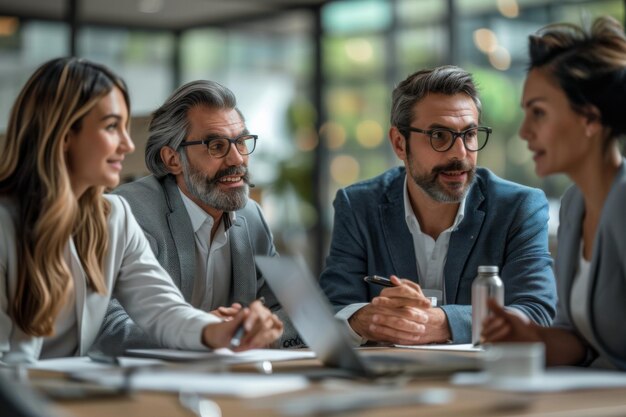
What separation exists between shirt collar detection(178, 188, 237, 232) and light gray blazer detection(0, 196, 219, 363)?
0.61m

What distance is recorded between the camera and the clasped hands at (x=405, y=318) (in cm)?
261

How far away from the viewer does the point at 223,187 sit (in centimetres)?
318

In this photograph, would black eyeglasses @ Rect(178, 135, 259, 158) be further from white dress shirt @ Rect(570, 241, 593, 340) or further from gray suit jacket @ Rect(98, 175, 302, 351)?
white dress shirt @ Rect(570, 241, 593, 340)

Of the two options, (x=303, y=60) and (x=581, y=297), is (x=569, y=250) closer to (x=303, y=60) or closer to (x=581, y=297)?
(x=581, y=297)

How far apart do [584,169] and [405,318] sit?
0.66 m

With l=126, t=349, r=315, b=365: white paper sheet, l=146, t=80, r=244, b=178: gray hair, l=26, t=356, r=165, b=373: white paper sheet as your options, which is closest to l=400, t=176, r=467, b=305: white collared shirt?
l=146, t=80, r=244, b=178: gray hair

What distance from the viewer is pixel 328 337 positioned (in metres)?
1.91

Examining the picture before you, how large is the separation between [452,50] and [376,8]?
0.95m

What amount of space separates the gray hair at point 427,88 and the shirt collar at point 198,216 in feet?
2.15

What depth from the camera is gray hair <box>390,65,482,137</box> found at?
3.26 m

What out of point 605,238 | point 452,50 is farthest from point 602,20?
point 452,50

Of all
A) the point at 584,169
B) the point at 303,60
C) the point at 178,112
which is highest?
the point at 303,60

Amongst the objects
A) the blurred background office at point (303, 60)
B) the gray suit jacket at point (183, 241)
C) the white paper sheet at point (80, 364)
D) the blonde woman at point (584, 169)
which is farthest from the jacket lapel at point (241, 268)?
the blurred background office at point (303, 60)

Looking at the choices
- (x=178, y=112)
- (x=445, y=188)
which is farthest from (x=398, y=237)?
(x=178, y=112)
